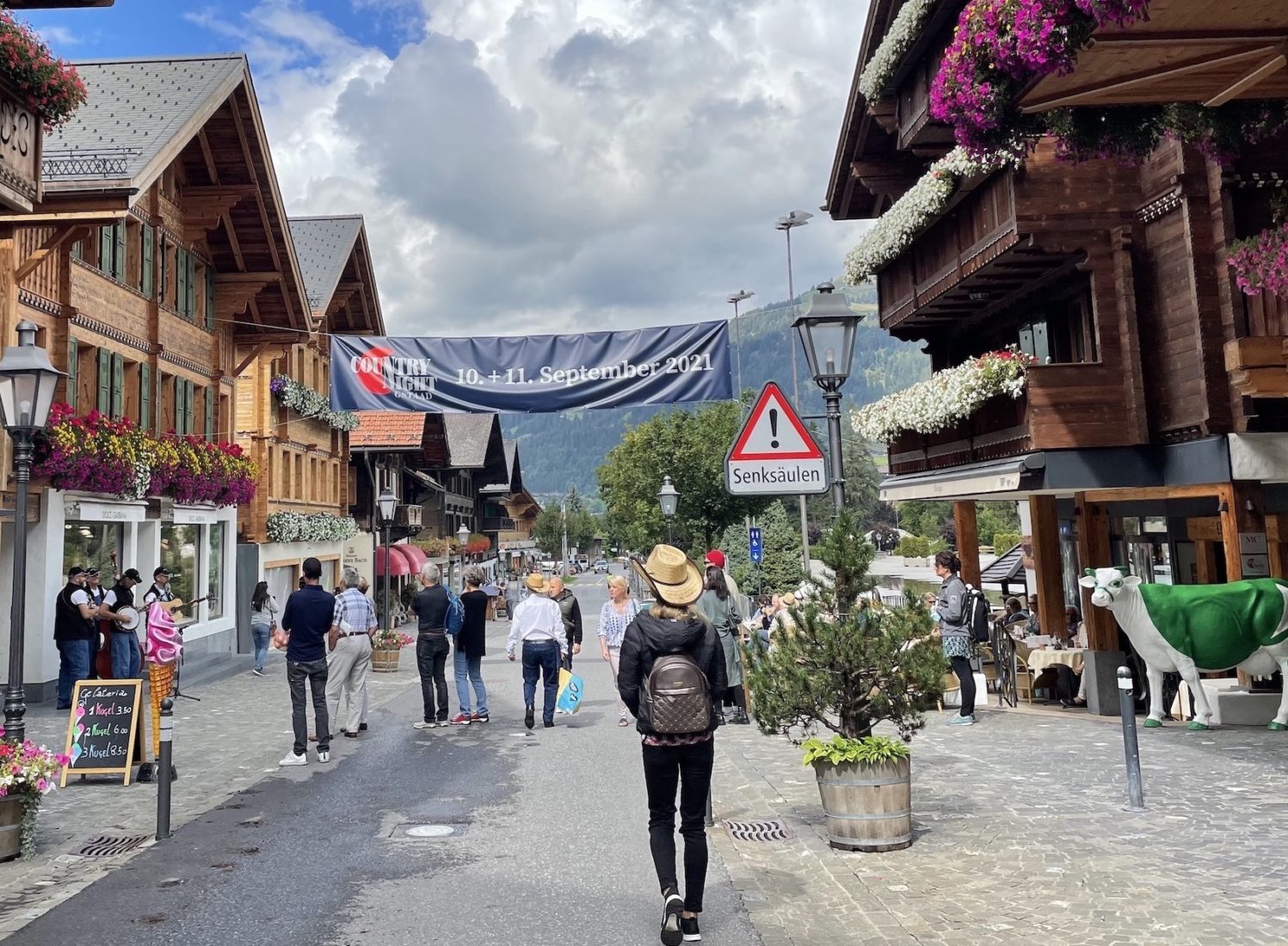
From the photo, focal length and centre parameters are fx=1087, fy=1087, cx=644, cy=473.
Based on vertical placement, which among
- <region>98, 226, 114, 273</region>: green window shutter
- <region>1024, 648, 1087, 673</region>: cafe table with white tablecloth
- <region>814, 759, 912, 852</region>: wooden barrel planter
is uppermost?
<region>98, 226, 114, 273</region>: green window shutter

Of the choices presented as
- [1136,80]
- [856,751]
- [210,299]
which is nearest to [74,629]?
[210,299]

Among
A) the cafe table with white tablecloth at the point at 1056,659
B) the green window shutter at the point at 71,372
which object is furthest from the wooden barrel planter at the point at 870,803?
the green window shutter at the point at 71,372

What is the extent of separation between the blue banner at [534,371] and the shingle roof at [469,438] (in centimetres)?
4224

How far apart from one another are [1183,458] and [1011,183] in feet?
12.6

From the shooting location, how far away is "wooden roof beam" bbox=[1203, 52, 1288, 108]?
559 cm

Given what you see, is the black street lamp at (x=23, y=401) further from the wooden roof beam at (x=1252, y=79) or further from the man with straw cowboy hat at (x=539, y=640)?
the wooden roof beam at (x=1252, y=79)

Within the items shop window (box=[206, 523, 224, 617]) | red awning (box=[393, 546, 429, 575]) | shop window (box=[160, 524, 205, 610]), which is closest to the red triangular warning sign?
shop window (box=[160, 524, 205, 610])

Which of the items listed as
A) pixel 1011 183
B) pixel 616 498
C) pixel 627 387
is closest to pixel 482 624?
pixel 627 387

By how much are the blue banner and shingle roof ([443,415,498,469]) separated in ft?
139

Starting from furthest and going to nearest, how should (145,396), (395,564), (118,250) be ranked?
(395,564), (145,396), (118,250)

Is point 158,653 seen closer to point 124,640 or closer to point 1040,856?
point 124,640

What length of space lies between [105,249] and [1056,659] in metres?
16.9

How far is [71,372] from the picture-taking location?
683 inches

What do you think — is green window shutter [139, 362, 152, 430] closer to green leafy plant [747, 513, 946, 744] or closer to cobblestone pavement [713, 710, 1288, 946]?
cobblestone pavement [713, 710, 1288, 946]
